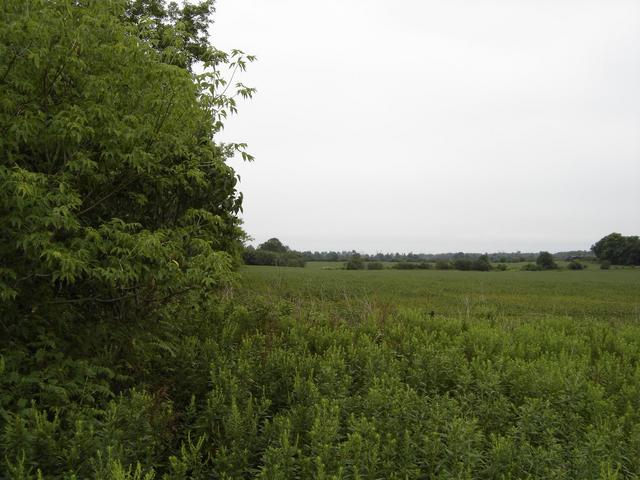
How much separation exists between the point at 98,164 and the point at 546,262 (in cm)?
7936

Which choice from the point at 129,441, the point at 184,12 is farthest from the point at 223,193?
the point at 184,12

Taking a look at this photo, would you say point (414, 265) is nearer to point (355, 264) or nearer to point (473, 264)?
point (473, 264)

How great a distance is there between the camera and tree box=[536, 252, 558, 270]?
234 ft

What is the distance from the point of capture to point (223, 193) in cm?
521

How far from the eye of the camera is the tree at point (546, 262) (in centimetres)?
7138

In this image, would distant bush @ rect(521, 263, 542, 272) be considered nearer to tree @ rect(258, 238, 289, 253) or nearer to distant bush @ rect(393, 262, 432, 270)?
distant bush @ rect(393, 262, 432, 270)

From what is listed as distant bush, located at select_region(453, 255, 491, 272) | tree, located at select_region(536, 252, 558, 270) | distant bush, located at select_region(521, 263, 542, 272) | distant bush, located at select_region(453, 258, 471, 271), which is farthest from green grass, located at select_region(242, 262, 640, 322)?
tree, located at select_region(536, 252, 558, 270)

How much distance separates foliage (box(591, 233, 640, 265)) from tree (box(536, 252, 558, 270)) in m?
15.1

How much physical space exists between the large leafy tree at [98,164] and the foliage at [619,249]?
90.2m

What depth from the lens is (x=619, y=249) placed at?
257ft

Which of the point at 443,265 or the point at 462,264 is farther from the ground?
the point at 462,264

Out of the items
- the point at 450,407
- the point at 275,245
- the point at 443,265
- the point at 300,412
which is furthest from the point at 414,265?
the point at 300,412

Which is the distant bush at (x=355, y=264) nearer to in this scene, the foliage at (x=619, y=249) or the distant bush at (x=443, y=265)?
the distant bush at (x=443, y=265)

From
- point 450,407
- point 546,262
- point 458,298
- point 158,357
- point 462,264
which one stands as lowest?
point 458,298
